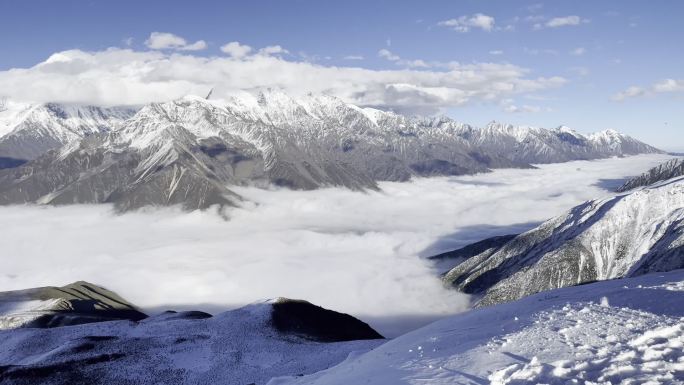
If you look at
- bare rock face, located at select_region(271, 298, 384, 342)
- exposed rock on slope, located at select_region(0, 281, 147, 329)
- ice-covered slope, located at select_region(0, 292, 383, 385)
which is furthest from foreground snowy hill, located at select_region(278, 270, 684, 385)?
exposed rock on slope, located at select_region(0, 281, 147, 329)

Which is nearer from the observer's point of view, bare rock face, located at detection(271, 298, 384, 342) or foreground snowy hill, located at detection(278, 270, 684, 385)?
foreground snowy hill, located at detection(278, 270, 684, 385)

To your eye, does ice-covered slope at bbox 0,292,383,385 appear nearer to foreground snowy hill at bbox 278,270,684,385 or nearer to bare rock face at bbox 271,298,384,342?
bare rock face at bbox 271,298,384,342

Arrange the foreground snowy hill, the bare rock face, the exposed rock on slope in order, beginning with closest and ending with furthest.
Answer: the foreground snowy hill, the bare rock face, the exposed rock on slope

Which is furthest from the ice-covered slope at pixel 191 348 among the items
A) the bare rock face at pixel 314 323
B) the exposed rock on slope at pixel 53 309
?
the exposed rock on slope at pixel 53 309

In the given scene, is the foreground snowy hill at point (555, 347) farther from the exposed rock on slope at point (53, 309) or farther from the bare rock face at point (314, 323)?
the exposed rock on slope at point (53, 309)

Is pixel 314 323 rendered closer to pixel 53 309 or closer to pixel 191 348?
pixel 191 348

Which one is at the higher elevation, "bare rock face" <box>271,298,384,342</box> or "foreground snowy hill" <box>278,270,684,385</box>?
"foreground snowy hill" <box>278,270,684,385</box>

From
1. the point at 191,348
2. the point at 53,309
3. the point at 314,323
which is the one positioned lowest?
the point at 314,323

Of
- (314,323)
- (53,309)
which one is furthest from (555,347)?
(53,309)
